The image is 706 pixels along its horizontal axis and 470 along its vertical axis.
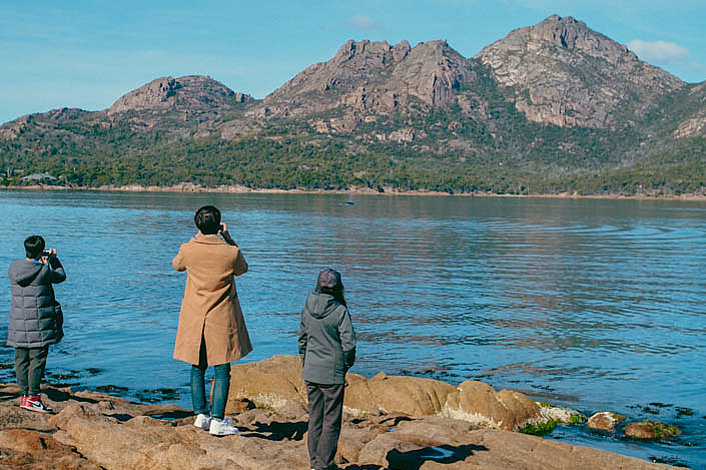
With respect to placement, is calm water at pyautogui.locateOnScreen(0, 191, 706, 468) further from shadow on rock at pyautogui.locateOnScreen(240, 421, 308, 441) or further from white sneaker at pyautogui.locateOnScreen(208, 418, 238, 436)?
white sneaker at pyautogui.locateOnScreen(208, 418, 238, 436)

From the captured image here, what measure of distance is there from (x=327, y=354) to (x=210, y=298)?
65.7 inches

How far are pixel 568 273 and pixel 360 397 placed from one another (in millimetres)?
30001

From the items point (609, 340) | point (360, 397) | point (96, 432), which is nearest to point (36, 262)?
point (96, 432)

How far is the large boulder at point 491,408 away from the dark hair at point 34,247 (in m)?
7.56

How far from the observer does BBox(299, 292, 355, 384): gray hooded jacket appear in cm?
802

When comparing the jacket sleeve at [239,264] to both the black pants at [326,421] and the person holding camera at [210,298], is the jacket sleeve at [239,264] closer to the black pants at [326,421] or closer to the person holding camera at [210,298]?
the person holding camera at [210,298]

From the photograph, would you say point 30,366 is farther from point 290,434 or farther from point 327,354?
point 327,354

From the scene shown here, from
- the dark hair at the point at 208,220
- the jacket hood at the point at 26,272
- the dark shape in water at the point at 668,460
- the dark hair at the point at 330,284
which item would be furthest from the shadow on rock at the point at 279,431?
the dark shape in water at the point at 668,460

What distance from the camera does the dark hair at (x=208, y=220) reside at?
28.4 ft

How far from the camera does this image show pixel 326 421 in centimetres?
818

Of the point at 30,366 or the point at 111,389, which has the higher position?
the point at 30,366

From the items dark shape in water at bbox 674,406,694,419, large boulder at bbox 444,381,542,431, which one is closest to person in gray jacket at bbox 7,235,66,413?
large boulder at bbox 444,381,542,431

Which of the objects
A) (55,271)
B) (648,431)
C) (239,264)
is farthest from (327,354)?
(648,431)

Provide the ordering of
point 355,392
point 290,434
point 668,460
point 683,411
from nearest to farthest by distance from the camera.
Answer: point 290,434 < point 668,460 < point 355,392 < point 683,411
